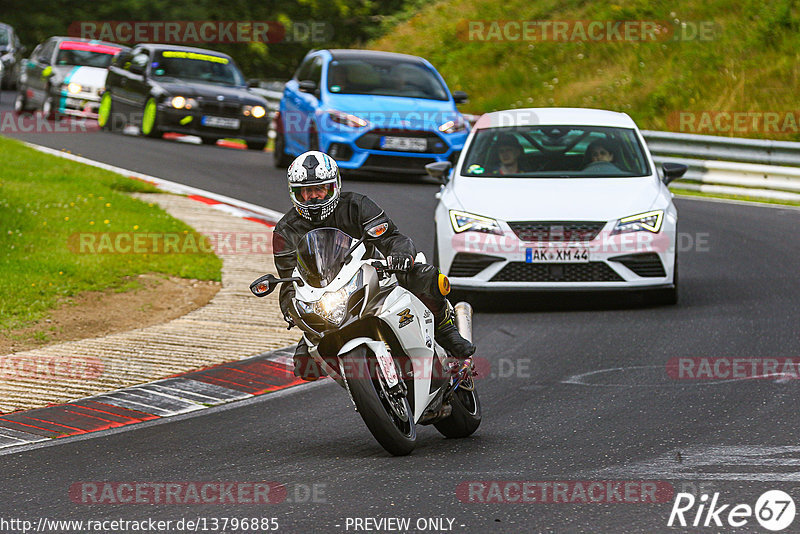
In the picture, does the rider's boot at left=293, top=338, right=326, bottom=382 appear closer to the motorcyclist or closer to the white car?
the motorcyclist

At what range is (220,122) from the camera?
2328cm

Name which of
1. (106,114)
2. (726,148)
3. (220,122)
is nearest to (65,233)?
(220,122)

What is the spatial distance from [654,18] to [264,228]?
17.2m

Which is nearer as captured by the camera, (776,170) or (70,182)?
(70,182)

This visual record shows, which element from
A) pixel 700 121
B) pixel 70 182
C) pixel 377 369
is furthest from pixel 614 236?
pixel 700 121

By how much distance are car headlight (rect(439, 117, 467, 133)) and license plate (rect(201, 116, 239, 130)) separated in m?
5.56

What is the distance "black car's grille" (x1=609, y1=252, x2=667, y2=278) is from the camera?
1112cm

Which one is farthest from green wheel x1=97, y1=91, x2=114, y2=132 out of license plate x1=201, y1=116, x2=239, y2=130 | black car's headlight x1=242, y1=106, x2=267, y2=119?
black car's headlight x1=242, y1=106, x2=267, y2=119

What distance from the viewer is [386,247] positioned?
22.0ft

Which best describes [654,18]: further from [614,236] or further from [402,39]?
[614,236]

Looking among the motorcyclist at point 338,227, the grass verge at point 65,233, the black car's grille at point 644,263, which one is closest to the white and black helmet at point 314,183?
the motorcyclist at point 338,227

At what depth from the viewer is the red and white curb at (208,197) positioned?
53.0 ft

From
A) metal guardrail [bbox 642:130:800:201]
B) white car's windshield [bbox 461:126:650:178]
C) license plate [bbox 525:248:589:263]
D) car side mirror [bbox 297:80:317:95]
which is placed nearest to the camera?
license plate [bbox 525:248:589:263]

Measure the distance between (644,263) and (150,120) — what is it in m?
14.4
